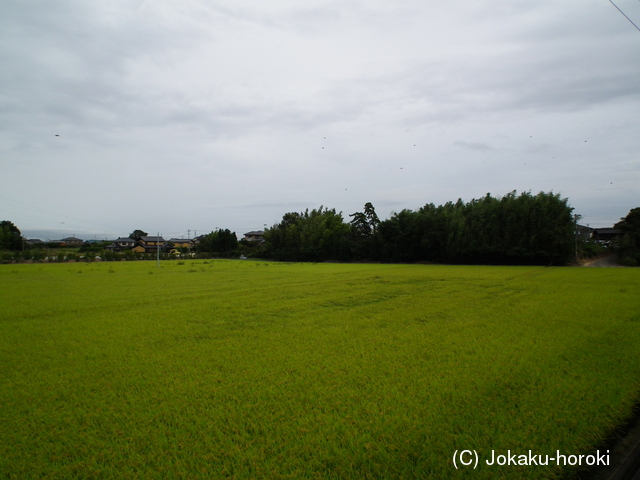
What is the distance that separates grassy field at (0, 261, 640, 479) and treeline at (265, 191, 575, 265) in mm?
24924

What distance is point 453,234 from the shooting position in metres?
33.8

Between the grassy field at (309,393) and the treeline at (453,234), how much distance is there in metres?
24.9

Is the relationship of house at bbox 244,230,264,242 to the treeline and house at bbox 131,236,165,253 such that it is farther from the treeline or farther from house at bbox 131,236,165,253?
the treeline

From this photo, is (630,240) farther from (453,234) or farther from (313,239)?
(313,239)

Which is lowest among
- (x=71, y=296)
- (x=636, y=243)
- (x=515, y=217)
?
(x=71, y=296)

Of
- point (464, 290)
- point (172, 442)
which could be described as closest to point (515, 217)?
point (464, 290)

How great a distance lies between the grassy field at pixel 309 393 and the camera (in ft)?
8.33

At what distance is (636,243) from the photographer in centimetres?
3155

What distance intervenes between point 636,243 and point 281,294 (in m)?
36.6

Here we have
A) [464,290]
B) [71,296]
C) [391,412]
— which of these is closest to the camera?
[391,412]

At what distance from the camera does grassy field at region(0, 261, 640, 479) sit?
100.0 inches

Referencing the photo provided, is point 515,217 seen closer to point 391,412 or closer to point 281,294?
point 281,294

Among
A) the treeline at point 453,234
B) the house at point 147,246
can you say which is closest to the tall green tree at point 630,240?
the treeline at point 453,234

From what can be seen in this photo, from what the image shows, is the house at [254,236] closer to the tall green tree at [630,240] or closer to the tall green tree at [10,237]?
the tall green tree at [10,237]
